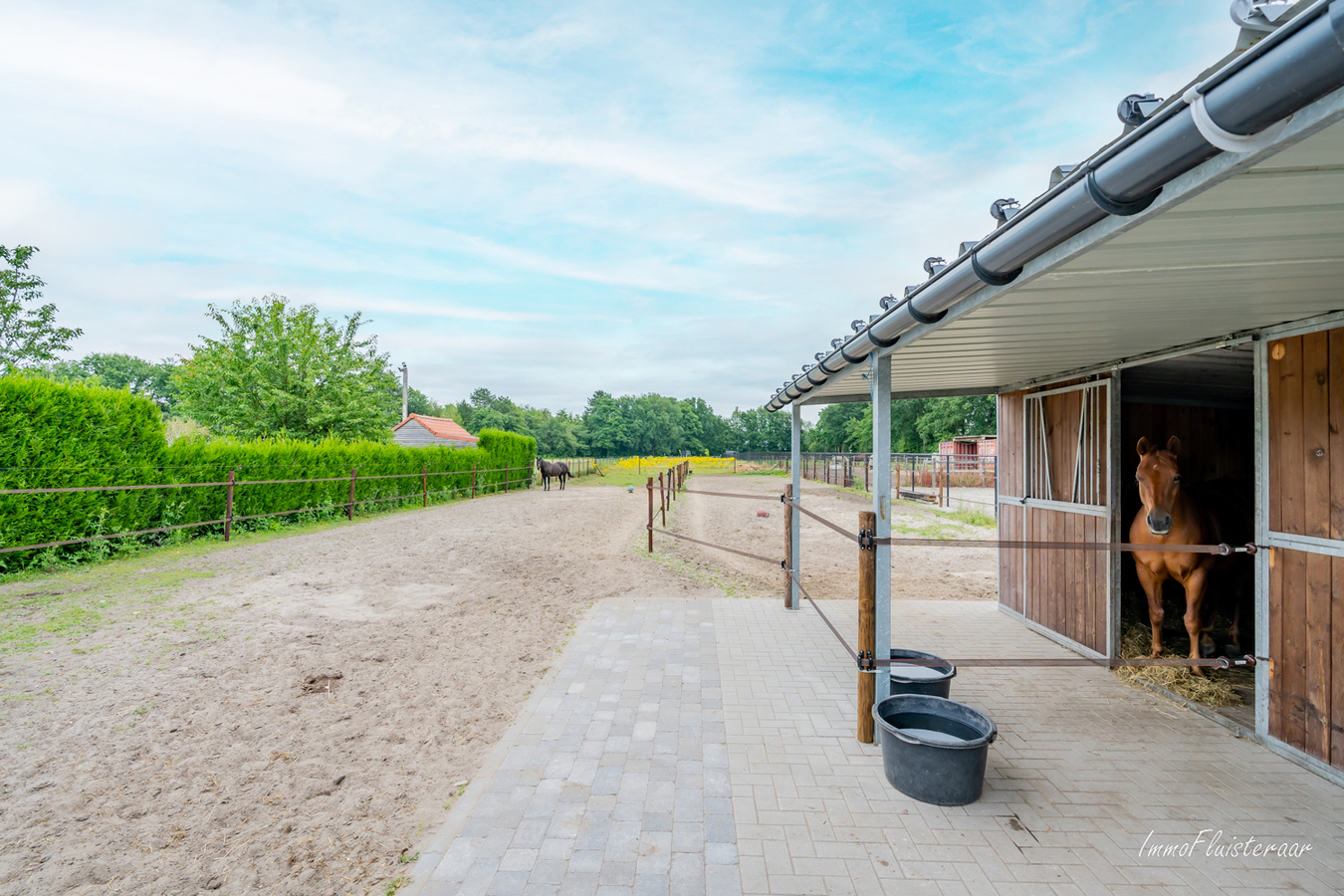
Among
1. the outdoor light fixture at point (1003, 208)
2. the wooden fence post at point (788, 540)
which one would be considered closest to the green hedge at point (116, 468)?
the wooden fence post at point (788, 540)

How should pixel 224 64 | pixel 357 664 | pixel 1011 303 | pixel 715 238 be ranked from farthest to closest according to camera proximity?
pixel 715 238, pixel 224 64, pixel 357 664, pixel 1011 303

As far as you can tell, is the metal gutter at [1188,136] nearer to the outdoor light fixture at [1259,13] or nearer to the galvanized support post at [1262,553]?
the outdoor light fixture at [1259,13]

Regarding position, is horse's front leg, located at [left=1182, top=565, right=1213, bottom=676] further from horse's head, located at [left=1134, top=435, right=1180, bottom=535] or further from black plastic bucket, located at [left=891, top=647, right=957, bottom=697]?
black plastic bucket, located at [left=891, top=647, right=957, bottom=697]

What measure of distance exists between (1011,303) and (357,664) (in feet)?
16.6

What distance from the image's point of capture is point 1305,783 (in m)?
2.69

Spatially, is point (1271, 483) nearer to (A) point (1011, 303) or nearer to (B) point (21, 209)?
(A) point (1011, 303)

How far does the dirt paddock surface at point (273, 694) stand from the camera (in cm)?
225

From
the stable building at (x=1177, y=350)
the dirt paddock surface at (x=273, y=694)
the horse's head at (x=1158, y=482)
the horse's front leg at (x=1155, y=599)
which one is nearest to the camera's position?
the stable building at (x=1177, y=350)

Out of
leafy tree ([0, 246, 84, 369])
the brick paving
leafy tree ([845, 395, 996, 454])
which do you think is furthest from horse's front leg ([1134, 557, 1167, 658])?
leafy tree ([845, 395, 996, 454])

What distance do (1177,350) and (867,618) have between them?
9.26 feet

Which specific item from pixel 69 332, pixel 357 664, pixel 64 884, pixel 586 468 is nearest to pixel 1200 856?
pixel 64 884

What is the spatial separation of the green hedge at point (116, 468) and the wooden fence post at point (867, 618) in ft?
32.1

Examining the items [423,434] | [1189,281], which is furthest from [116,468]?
[423,434]

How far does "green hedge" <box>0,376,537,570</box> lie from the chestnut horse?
11815mm
